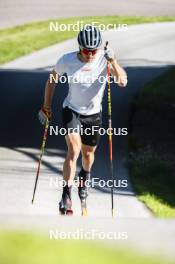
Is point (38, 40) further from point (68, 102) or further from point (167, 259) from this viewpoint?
point (167, 259)

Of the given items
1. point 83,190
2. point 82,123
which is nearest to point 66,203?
point 83,190

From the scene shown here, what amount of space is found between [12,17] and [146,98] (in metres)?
11.5

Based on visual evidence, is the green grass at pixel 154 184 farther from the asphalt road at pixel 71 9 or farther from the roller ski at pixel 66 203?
the asphalt road at pixel 71 9

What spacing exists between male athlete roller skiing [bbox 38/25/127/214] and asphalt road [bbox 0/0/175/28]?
16426 millimetres

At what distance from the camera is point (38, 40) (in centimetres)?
2669

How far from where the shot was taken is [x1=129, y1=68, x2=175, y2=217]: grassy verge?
38.7ft

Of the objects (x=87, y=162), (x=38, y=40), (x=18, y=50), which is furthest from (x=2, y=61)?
(x=87, y=162)

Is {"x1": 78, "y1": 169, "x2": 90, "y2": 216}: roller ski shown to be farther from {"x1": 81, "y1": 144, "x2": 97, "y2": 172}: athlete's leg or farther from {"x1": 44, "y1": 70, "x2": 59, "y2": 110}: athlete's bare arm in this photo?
{"x1": 44, "y1": 70, "x2": 59, "y2": 110}: athlete's bare arm

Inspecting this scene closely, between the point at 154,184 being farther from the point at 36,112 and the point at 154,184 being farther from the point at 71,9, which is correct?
the point at 71,9

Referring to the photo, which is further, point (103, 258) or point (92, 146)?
point (92, 146)

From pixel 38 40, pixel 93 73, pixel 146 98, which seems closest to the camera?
pixel 93 73

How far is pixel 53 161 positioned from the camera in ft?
45.5

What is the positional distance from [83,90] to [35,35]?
60.0ft

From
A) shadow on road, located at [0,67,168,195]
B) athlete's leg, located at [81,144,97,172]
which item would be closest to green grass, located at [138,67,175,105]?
shadow on road, located at [0,67,168,195]
